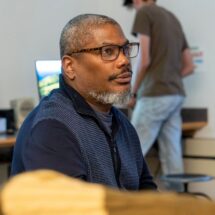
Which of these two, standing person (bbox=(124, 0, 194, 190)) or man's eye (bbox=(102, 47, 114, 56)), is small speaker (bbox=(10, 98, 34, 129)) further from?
man's eye (bbox=(102, 47, 114, 56))

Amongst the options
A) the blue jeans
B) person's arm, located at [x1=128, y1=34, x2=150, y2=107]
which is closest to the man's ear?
person's arm, located at [x1=128, y1=34, x2=150, y2=107]

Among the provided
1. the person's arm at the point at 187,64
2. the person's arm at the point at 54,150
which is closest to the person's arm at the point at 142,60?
the person's arm at the point at 187,64

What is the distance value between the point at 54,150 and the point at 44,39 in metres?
2.73

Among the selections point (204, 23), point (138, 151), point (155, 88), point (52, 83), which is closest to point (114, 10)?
point (204, 23)

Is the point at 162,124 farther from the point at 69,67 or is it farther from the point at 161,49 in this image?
the point at 69,67

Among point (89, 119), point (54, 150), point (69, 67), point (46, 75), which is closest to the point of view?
point (54, 150)

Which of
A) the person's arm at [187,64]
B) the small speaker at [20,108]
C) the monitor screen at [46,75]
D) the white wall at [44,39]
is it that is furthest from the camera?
the white wall at [44,39]

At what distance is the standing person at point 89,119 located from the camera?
3.93ft

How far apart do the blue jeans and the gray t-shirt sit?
57 mm

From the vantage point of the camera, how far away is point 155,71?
332 centimetres

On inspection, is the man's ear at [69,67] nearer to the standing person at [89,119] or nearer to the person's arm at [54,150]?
the standing person at [89,119]

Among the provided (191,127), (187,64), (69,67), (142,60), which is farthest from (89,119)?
(191,127)

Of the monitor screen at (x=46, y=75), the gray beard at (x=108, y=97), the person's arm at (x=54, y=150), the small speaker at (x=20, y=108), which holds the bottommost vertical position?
the small speaker at (x=20, y=108)

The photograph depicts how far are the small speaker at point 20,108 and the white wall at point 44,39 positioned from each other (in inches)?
8.5
